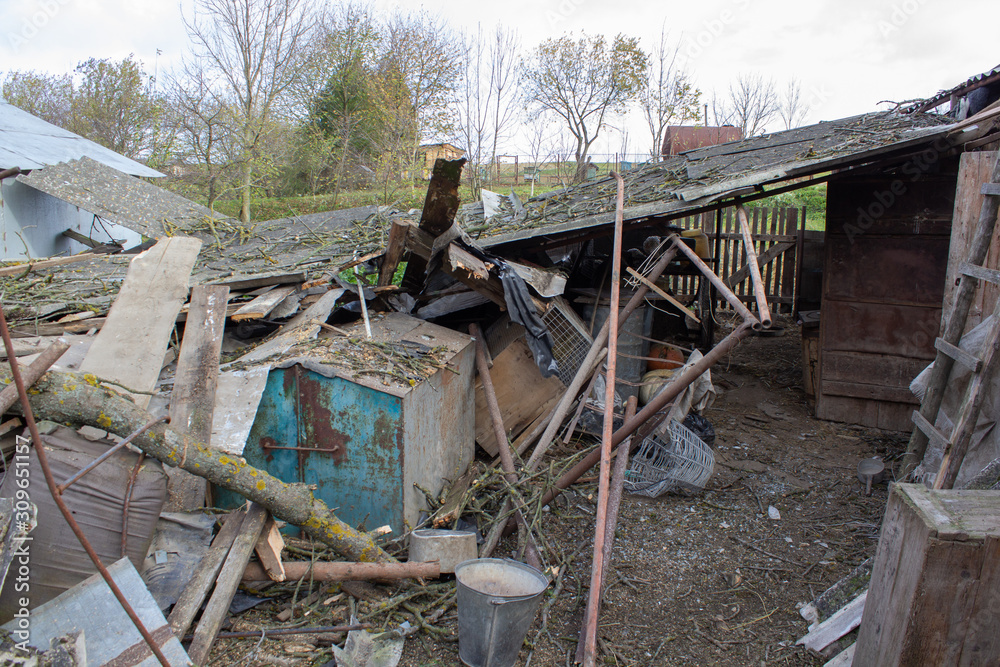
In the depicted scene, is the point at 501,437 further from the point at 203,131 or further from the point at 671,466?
the point at 203,131

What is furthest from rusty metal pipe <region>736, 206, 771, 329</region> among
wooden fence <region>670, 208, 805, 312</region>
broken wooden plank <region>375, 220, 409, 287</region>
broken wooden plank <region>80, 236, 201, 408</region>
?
wooden fence <region>670, 208, 805, 312</region>

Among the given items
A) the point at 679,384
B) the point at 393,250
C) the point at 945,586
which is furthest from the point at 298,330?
the point at 945,586

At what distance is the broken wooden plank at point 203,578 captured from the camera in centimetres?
287

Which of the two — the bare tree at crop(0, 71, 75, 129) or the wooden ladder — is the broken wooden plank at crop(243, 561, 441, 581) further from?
the bare tree at crop(0, 71, 75, 129)

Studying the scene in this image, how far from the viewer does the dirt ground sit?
10.6 feet

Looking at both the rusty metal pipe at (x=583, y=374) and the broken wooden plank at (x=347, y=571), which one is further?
the rusty metal pipe at (x=583, y=374)

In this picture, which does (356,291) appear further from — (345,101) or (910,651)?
(345,101)

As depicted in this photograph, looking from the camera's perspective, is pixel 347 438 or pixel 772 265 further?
pixel 772 265

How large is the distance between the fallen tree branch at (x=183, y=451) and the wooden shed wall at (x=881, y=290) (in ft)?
17.8

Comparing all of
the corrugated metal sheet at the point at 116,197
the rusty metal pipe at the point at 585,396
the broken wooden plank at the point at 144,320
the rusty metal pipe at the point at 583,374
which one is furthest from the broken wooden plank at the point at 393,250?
the corrugated metal sheet at the point at 116,197

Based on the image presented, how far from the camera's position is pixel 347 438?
4043mm

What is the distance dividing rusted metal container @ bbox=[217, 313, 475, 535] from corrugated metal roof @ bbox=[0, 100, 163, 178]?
23.3 feet

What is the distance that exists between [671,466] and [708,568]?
3.44 ft

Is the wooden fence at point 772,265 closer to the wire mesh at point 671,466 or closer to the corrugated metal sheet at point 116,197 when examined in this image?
the wire mesh at point 671,466
